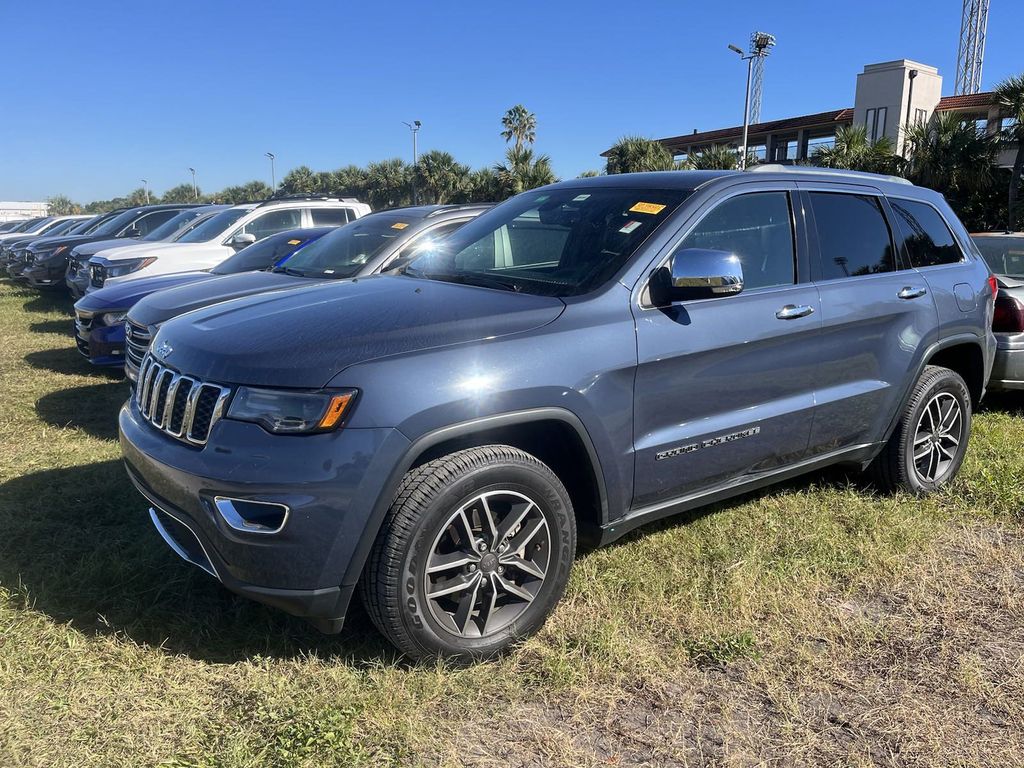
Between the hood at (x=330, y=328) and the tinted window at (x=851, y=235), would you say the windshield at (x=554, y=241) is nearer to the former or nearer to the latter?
the hood at (x=330, y=328)

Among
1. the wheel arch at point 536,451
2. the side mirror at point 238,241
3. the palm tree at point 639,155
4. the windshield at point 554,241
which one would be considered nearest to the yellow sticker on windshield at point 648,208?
the windshield at point 554,241

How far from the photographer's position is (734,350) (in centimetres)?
337

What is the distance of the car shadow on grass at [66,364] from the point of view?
7902mm

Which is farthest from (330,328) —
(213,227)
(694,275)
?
(213,227)

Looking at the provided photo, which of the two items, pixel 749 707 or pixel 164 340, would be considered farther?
pixel 164 340

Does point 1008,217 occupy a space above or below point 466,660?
above

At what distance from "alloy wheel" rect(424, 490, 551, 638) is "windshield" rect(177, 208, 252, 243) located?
28.5 feet

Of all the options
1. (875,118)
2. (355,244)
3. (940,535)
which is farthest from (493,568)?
(875,118)

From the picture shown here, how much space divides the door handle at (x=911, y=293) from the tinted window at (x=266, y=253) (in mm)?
5281

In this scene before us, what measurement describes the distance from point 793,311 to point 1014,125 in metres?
22.0

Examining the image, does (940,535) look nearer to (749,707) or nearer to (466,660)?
(749,707)

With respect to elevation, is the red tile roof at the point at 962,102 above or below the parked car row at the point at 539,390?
above

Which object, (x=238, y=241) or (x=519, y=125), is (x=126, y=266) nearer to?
(x=238, y=241)

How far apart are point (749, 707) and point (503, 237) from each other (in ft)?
7.59
